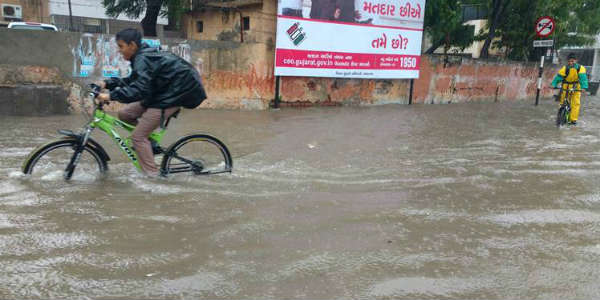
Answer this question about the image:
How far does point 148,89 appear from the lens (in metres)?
4.59

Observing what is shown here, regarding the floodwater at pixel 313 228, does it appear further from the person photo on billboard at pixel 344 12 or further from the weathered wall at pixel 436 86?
the person photo on billboard at pixel 344 12

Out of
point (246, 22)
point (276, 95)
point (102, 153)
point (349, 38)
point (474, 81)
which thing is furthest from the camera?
point (474, 81)

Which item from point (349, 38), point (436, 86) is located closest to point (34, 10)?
point (349, 38)

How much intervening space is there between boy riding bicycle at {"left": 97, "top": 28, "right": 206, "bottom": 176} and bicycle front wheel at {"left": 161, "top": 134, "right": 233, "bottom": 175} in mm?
204

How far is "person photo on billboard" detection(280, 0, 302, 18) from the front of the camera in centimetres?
1073

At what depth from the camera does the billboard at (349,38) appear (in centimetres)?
1108

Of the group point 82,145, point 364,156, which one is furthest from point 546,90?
point 82,145

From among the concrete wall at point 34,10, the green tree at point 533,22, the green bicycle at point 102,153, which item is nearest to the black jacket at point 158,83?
the green bicycle at point 102,153

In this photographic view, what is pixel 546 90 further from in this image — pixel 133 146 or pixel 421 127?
pixel 133 146

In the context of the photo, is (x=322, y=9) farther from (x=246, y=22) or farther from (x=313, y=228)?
(x=313, y=228)

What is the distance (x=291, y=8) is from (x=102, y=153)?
711cm

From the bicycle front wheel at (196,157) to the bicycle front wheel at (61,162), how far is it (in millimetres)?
701

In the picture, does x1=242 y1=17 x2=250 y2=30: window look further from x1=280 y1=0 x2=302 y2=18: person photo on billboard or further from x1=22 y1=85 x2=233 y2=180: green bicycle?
x1=22 y1=85 x2=233 y2=180: green bicycle

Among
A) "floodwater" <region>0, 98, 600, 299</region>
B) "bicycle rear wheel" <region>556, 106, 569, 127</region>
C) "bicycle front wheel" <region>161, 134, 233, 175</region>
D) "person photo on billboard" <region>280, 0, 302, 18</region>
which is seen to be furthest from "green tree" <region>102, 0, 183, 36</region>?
"bicycle rear wheel" <region>556, 106, 569, 127</region>
